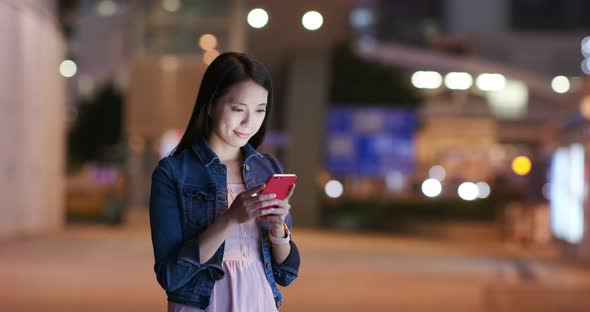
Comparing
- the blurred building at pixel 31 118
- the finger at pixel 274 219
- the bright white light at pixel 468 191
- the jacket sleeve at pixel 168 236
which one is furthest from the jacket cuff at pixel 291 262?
the bright white light at pixel 468 191

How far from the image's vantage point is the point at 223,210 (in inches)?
146

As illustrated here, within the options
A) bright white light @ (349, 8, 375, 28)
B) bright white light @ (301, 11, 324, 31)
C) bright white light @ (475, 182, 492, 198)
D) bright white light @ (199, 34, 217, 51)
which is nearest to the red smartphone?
bright white light @ (301, 11, 324, 31)

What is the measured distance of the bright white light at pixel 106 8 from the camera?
40.3 m

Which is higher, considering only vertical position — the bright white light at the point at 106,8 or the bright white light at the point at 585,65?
the bright white light at the point at 585,65

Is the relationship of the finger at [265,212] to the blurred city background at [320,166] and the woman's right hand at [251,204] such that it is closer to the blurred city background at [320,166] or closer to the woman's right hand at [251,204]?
the woman's right hand at [251,204]

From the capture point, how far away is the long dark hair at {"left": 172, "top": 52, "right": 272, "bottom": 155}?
3.79m

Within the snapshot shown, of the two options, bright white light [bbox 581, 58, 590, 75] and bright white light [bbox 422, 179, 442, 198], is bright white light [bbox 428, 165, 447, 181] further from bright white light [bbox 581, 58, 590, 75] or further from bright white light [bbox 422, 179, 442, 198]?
bright white light [bbox 581, 58, 590, 75]

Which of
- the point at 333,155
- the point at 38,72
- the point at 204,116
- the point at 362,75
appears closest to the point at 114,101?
the point at 362,75

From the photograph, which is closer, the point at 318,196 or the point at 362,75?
the point at 318,196

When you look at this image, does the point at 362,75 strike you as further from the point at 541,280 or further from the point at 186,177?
the point at 186,177

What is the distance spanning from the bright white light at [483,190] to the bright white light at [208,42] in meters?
9.01

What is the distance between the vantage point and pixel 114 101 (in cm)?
5506

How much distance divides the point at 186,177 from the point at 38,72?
70.4 feet

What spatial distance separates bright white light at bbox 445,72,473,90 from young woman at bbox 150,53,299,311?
34.5m
